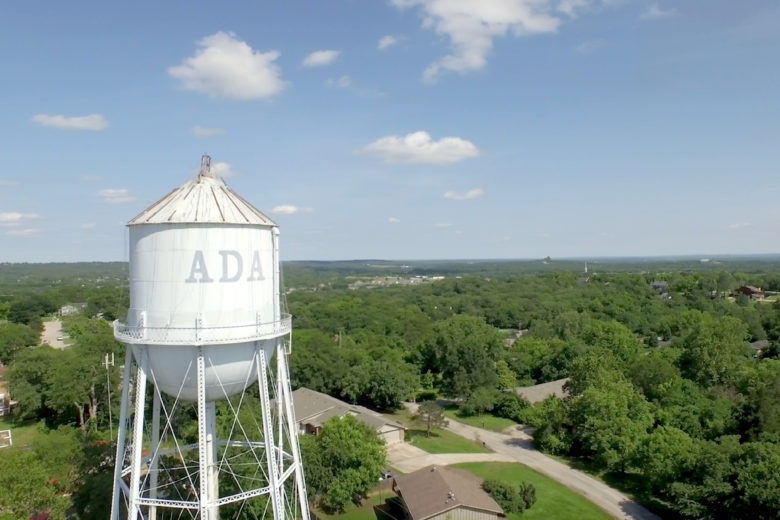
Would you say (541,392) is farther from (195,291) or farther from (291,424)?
(195,291)

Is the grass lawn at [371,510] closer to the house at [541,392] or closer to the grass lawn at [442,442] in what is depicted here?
the grass lawn at [442,442]

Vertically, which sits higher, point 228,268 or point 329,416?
point 228,268

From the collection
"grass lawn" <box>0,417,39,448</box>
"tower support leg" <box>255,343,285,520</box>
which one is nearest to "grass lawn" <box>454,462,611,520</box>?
"tower support leg" <box>255,343,285,520</box>

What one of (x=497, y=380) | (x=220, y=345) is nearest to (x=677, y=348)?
(x=497, y=380)

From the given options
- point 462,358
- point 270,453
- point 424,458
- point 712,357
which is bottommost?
point 424,458

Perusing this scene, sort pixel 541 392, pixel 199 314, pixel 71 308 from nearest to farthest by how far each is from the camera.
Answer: pixel 199 314 < pixel 541 392 < pixel 71 308

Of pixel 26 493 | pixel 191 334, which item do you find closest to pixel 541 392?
pixel 26 493
